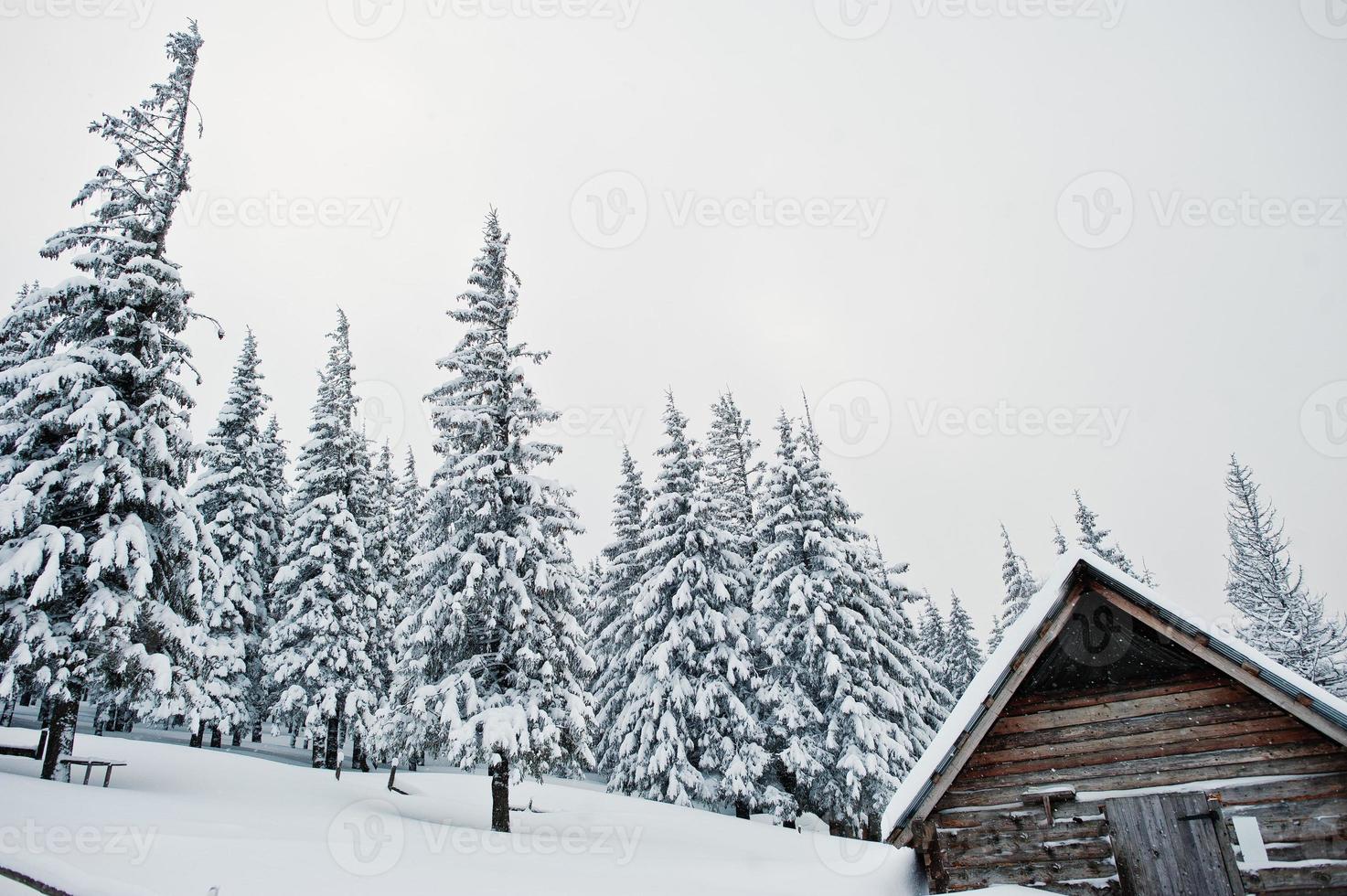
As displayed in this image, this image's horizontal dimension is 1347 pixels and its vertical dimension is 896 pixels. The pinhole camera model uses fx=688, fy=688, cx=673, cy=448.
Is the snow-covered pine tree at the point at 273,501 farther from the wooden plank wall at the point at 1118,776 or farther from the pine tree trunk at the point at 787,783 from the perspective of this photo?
the wooden plank wall at the point at 1118,776

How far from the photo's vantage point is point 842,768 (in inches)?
891

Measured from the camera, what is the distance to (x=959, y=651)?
45188 millimetres

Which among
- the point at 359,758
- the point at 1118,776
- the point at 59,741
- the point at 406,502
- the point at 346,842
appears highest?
the point at 406,502

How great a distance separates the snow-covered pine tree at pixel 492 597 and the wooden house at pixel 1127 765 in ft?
34.0

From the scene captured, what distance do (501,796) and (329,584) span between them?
14.9 m

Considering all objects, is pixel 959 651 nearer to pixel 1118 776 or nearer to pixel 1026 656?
pixel 1118 776

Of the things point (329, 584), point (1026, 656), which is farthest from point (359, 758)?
point (1026, 656)

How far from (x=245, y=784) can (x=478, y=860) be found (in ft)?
27.9

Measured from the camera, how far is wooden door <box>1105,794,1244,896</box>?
8328 mm

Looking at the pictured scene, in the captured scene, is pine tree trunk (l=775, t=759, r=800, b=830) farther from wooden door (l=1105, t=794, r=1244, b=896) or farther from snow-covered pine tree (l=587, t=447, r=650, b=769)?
wooden door (l=1105, t=794, r=1244, b=896)

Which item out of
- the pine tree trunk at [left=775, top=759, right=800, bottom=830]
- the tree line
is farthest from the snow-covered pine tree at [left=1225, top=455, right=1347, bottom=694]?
the pine tree trunk at [left=775, top=759, right=800, bottom=830]

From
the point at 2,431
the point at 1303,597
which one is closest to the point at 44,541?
the point at 2,431

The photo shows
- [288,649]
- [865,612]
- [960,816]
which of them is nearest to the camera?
[960,816]

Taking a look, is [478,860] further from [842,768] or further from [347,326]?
[347,326]
